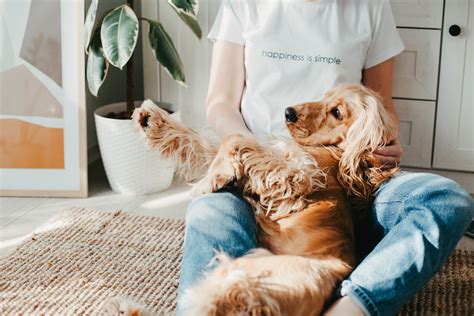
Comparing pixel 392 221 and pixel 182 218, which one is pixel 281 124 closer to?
pixel 392 221

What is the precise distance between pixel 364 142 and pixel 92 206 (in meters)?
1.25

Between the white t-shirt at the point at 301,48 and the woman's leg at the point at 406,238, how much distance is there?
433 mm

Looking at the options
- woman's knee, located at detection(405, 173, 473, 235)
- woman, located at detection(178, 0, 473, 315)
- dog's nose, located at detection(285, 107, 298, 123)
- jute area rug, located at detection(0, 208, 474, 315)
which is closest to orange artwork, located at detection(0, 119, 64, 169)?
jute area rug, located at detection(0, 208, 474, 315)

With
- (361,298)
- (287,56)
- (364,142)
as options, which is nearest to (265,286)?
(361,298)

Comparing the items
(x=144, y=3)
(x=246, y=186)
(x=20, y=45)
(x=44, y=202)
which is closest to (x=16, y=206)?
(x=44, y=202)

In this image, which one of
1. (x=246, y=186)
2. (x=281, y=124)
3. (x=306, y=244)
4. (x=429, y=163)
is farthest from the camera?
(x=429, y=163)

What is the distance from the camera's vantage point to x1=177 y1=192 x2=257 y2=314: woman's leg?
1400 millimetres

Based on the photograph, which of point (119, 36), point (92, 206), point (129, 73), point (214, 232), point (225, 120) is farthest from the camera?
point (129, 73)

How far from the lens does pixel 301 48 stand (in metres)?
1.93

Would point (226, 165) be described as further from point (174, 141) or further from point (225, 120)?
point (225, 120)

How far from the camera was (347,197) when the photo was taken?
1.58 meters

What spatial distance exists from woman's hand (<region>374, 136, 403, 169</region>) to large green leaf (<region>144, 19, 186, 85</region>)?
1129 millimetres

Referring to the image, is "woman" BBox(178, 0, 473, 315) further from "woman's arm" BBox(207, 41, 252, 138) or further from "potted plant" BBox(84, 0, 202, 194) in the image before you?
"potted plant" BBox(84, 0, 202, 194)

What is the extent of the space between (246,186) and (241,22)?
0.62m
